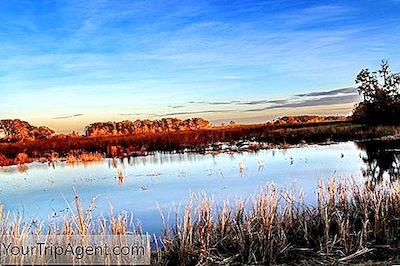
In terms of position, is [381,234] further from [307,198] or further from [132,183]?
[132,183]

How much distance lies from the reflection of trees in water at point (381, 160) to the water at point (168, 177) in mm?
41

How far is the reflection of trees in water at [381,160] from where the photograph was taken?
670 inches

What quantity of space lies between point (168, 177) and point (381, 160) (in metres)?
9.24

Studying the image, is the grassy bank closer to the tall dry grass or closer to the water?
the water

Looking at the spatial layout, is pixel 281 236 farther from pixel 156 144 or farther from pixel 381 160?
pixel 156 144

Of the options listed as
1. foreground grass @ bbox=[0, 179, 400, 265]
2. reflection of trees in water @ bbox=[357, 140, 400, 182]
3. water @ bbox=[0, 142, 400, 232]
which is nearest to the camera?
foreground grass @ bbox=[0, 179, 400, 265]

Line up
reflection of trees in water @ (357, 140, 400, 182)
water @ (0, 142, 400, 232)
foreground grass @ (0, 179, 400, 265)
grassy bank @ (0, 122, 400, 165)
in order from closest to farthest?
foreground grass @ (0, 179, 400, 265) → water @ (0, 142, 400, 232) → reflection of trees in water @ (357, 140, 400, 182) → grassy bank @ (0, 122, 400, 165)

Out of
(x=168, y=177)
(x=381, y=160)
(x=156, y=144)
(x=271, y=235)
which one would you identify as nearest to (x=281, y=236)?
(x=271, y=235)

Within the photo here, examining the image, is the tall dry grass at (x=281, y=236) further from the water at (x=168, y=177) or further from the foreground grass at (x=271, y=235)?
the water at (x=168, y=177)

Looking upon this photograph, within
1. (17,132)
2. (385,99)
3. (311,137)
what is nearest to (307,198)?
(311,137)

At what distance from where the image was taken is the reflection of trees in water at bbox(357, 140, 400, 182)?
55.8 ft

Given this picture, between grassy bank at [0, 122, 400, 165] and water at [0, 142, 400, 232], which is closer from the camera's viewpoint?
water at [0, 142, 400, 232]

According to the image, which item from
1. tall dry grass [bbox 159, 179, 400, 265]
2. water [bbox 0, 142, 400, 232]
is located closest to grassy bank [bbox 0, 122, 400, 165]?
water [bbox 0, 142, 400, 232]

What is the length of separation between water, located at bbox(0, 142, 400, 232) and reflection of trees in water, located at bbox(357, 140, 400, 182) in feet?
0.13
